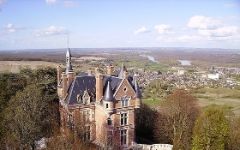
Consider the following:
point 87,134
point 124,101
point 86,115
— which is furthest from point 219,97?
point 87,134

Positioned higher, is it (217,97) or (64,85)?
(64,85)

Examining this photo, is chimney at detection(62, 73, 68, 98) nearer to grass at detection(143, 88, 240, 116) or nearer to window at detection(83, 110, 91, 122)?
window at detection(83, 110, 91, 122)

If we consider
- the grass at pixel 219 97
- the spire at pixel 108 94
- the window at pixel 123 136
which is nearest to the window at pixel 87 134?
the window at pixel 123 136

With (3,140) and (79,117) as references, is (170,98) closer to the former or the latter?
(79,117)

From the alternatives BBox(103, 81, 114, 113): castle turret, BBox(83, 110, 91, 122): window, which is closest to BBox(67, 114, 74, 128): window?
BBox(83, 110, 91, 122): window

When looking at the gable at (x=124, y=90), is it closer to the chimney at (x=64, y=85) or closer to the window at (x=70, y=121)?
the window at (x=70, y=121)

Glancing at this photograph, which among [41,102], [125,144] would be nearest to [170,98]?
[125,144]

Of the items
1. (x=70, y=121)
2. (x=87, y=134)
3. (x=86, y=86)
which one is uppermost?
(x=86, y=86)

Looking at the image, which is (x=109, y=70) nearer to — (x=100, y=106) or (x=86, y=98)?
(x=86, y=98)

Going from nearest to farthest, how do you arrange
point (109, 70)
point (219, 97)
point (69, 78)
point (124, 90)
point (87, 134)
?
point (124, 90) < point (87, 134) < point (69, 78) < point (109, 70) < point (219, 97)
